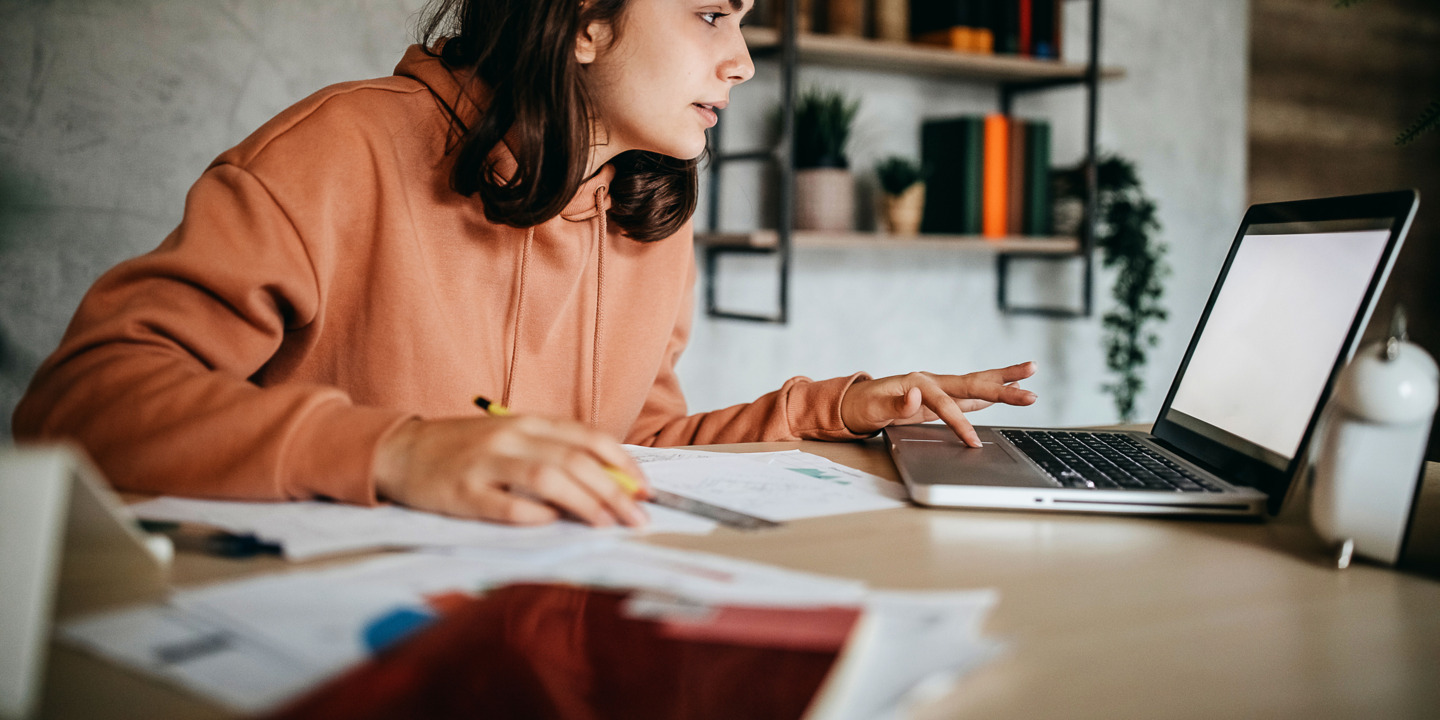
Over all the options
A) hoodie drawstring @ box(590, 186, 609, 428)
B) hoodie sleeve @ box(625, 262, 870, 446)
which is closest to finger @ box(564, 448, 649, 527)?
hoodie sleeve @ box(625, 262, 870, 446)

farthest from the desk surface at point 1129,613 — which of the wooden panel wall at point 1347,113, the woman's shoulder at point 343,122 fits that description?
the wooden panel wall at point 1347,113

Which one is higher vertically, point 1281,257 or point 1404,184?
point 1404,184

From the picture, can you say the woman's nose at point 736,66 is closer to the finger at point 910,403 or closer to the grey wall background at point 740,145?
Answer: the finger at point 910,403

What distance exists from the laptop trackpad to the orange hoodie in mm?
117

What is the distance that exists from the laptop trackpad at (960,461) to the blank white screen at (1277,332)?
7.1 inches

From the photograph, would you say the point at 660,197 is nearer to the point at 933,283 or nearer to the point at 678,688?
the point at 678,688

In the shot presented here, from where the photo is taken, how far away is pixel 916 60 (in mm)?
2324

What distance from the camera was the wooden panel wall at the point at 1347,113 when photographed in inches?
121

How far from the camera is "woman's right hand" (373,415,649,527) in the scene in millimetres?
620

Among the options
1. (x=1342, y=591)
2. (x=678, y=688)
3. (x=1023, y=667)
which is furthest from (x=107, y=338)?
(x=1342, y=591)

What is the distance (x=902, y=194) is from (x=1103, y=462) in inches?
62.1

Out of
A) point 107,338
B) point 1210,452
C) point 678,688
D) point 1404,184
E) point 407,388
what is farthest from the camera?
point 1404,184

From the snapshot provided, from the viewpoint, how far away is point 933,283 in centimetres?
272

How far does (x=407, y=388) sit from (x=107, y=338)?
1.11 feet
